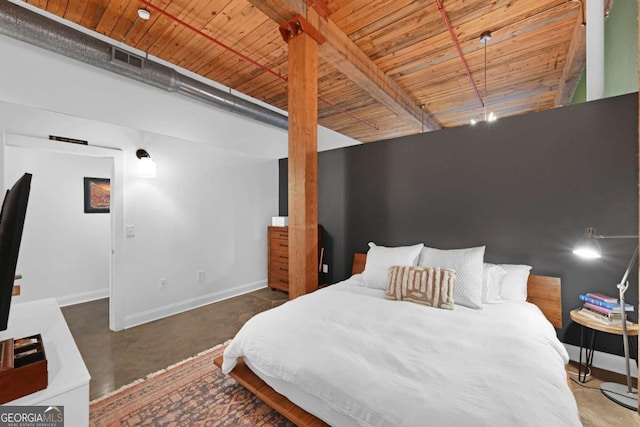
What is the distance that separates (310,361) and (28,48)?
352cm

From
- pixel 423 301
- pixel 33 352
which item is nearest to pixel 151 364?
pixel 33 352

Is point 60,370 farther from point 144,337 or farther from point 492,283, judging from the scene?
point 492,283

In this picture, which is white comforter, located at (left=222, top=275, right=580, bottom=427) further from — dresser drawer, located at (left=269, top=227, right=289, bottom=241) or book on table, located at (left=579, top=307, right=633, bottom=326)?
dresser drawer, located at (left=269, top=227, right=289, bottom=241)

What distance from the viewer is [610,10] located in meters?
2.47

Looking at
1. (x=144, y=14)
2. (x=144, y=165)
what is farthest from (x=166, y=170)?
(x=144, y=14)

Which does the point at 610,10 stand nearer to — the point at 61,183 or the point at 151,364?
the point at 151,364

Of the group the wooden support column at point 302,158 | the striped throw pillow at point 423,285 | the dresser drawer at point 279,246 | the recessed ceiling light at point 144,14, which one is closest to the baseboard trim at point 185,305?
the dresser drawer at point 279,246

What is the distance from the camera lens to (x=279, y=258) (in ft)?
14.3

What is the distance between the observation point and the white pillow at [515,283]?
7.52 feet

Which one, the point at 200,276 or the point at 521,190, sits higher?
the point at 521,190

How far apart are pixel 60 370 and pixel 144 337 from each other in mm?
2278

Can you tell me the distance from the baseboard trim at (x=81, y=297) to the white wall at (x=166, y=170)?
0.98 feet

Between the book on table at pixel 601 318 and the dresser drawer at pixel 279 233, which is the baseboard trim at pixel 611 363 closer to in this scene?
the book on table at pixel 601 318

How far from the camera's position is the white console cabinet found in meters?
0.83
